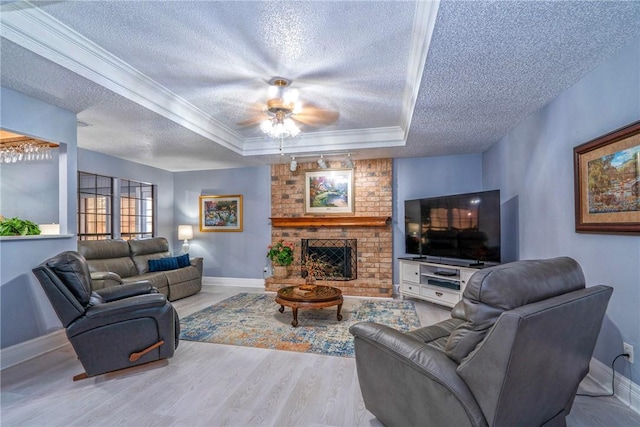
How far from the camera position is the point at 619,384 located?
6.57 feet

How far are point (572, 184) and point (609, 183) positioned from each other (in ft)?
1.34

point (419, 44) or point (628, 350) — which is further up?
point (419, 44)

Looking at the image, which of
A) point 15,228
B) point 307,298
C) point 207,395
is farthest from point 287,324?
point 15,228

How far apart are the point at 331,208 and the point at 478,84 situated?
3.28m

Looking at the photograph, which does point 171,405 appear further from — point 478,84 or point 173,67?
point 478,84

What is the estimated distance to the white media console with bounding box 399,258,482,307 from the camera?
401cm

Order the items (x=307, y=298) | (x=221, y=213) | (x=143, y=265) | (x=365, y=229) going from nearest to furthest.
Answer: (x=307, y=298) < (x=143, y=265) < (x=365, y=229) < (x=221, y=213)

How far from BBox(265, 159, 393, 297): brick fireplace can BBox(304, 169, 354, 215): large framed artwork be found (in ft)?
0.30

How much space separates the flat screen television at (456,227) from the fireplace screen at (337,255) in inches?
38.1

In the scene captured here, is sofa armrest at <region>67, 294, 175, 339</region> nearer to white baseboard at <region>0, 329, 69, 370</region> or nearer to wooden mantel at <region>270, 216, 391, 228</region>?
white baseboard at <region>0, 329, 69, 370</region>

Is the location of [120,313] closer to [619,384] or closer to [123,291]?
[123,291]

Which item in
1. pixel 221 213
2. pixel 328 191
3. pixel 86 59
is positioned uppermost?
pixel 86 59

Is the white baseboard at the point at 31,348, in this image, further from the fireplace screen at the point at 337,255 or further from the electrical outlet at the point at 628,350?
the electrical outlet at the point at 628,350

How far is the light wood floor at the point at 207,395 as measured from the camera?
73.3 inches
